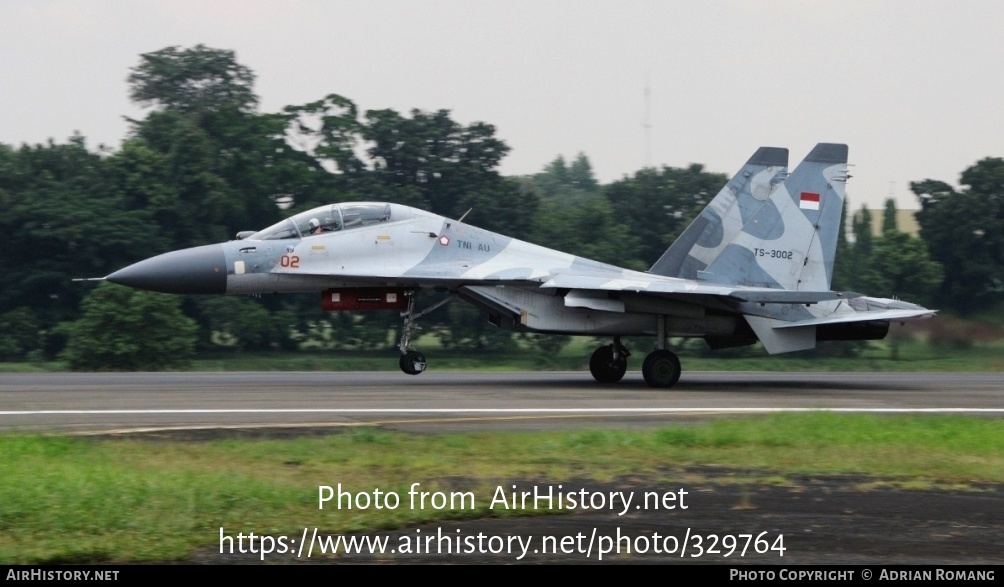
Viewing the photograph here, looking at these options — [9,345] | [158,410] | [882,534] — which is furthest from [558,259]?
[9,345]

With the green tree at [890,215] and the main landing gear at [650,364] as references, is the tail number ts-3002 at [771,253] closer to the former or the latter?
the main landing gear at [650,364]

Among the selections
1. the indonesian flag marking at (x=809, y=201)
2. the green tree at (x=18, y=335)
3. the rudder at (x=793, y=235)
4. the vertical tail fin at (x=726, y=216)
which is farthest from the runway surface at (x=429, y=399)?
the green tree at (x=18, y=335)

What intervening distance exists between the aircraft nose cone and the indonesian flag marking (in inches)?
379

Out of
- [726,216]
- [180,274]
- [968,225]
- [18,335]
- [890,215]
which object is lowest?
[18,335]

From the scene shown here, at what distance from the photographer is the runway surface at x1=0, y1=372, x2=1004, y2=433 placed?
12.8 m

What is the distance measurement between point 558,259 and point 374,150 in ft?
84.6

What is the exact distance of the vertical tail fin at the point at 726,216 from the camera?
67.4 ft

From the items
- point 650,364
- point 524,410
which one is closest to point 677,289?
point 650,364

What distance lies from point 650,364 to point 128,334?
15.7 m

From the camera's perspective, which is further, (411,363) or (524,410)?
(411,363)

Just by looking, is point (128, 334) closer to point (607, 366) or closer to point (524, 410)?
point (607, 366)

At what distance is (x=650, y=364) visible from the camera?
1888 cm
